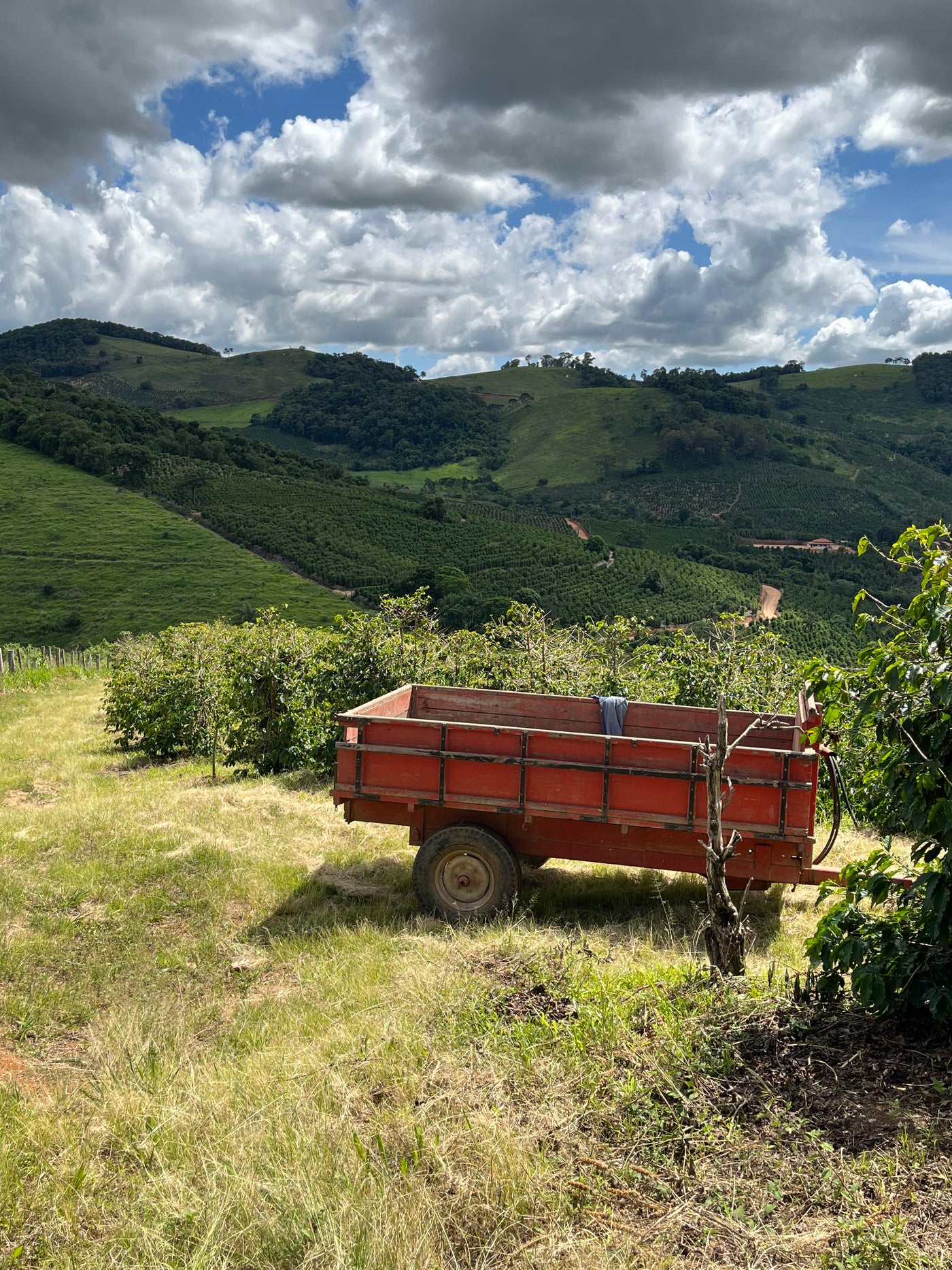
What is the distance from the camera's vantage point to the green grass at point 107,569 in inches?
2028

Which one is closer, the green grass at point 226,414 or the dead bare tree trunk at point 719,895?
the dead bare tree trunk at point 719,895

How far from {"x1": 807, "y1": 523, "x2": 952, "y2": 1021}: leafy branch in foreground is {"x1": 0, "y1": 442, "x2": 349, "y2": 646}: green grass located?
1966 inches

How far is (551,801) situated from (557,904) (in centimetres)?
111

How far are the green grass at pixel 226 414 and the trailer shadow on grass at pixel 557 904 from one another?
14695 centimetres

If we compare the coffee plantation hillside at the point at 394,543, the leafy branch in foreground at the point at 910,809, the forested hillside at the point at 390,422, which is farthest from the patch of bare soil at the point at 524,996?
the forested hillside at the point at 390,422

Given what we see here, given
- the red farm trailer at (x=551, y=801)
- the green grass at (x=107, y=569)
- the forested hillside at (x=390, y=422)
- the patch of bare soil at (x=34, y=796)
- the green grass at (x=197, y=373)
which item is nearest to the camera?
the red farm trailer at (x=551, y=801)

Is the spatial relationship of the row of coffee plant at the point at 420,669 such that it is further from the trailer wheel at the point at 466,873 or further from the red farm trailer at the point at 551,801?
the trailer wheel at the point at 466,873

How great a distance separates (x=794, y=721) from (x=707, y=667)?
10.3 feet

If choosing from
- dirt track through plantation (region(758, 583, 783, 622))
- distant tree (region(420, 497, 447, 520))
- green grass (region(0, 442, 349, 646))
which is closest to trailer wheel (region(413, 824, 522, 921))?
green grass (region(0, 442, 349, 646))

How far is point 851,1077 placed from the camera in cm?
357

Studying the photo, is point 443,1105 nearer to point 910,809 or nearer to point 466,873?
point 910,809

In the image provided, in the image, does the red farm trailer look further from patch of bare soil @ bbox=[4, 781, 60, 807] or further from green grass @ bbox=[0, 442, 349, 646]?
green grass @ bbox=[0, 442, 349, 646]

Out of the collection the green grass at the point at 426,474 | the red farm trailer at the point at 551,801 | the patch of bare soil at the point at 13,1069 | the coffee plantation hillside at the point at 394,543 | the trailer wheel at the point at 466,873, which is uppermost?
the green grass at the point at 426,474

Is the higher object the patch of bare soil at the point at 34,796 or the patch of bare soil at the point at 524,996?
the patch of bare soil at the point at 524,996
